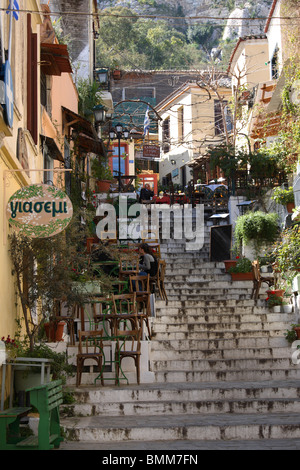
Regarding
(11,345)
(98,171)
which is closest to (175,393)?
(11,345)

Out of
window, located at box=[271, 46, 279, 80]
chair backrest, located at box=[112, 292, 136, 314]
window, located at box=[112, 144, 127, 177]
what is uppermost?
window, located at box=[271, 46, 279, 80]

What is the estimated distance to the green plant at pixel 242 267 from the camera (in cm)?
1676

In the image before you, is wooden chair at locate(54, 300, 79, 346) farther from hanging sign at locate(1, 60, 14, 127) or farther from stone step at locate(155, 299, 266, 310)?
hanging sign at locate(1, 60, 14, 127)

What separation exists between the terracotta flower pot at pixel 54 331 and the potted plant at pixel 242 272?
245 inches

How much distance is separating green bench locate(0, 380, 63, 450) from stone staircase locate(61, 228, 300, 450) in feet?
2.61

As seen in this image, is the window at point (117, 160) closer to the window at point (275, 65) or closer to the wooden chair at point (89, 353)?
the window at point (275, 65)

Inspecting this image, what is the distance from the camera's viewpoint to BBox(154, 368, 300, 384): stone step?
11422 millimetres

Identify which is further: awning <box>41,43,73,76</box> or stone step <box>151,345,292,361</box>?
awning <box>41,43,73,76</box>

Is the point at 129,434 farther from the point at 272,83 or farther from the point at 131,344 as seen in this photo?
the point at 272,83

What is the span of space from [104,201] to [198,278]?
559cm

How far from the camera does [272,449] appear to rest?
7988 millimetres

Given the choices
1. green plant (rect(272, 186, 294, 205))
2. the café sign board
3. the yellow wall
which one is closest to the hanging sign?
the yellow wall

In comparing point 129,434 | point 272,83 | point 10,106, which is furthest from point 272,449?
point 272,83

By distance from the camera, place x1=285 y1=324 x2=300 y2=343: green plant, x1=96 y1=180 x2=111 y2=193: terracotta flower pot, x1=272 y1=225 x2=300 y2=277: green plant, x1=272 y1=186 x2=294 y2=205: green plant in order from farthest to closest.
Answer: x1=96 y1=180 x2=111 y2=193: terracotta flower pot
x1=272 y1=186 x2=294 y2=205: green plant
x1=272 y1=225 x2=300 y2=277: green plant
x1=285 y1=324 x2=300 y2=343: green plant
